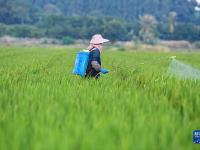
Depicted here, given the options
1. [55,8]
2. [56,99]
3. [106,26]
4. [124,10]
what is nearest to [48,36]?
[106,26]

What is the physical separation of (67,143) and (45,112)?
1.03 m

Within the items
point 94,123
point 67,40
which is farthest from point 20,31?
point 94,123

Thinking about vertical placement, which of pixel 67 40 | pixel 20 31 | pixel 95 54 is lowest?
pixel 67 40

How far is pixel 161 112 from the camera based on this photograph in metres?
3.32

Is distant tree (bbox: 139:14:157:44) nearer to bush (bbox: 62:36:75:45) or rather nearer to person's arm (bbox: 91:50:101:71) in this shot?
bush (bbox: 62:36:75:45)

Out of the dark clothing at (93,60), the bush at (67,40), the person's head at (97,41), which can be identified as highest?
the person's head at (97,41)

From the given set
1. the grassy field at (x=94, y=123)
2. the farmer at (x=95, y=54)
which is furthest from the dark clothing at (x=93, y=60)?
the grassy field at (x=94, y=123)

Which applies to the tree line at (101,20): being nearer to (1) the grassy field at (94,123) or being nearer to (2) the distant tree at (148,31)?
(2) the distant tree at (148,31)

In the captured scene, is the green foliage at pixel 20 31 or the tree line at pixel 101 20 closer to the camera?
the green foliage at pixel 20 31

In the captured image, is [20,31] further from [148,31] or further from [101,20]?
[148,31]

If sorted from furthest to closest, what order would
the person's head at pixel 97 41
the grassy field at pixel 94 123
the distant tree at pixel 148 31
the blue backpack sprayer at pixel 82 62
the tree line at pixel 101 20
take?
the distant tree at pixel 148 31 < the tree line at pixel 101 20 < the person's head at pixel 97 41 < the blue backpack sprayer at pixel 82 62 < the grassy field at pixel 94 123

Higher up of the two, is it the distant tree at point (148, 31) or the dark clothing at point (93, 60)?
the dark clothing at point (93, 60)

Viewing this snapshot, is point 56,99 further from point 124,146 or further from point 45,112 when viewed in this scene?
point 124,146

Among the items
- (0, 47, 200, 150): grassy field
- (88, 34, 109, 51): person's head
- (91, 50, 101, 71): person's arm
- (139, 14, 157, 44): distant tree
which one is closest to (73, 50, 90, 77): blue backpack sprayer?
(91, 50, 101, 71): person's arm
